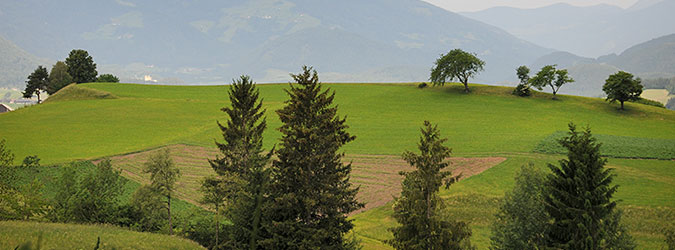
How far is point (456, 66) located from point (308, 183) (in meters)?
83.2

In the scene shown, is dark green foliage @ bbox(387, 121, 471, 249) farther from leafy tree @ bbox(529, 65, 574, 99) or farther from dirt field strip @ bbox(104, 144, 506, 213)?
leafy tree @ bbox(529, 65, 574, 99)

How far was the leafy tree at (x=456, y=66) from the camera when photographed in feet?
330

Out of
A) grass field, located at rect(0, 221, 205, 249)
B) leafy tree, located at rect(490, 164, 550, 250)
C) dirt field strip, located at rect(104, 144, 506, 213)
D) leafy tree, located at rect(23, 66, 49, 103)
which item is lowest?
dirt field strip, located at rect(104, 144, 506, 213)

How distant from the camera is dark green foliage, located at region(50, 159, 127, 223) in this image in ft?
106

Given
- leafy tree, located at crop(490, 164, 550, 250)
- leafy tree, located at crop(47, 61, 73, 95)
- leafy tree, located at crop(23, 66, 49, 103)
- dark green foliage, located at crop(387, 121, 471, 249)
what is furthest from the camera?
leafy tree, located at crop(47, 61, 73, 95)

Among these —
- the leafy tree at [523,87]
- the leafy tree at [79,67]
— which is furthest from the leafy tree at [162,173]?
the leafy tree at [79,67]

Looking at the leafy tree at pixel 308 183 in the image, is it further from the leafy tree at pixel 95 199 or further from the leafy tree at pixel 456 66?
the leafy tree at pixel 456 66

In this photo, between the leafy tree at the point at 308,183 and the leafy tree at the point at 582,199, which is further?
the leafy tree at the point at 308,183

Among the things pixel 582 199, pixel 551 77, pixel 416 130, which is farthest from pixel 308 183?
pixel 551 77

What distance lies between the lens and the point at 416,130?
75.6 m

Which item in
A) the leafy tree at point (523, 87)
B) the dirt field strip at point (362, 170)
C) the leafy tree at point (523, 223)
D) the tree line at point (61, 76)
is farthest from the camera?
the tree line at point (61, 76)

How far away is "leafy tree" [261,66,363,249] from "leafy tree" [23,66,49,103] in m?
132

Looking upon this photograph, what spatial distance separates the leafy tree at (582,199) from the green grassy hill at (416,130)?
39.4ft

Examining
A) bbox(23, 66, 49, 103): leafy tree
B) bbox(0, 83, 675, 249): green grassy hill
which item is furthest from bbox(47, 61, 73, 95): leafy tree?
bbox(0, 83, 675, 249): green grassy hill
